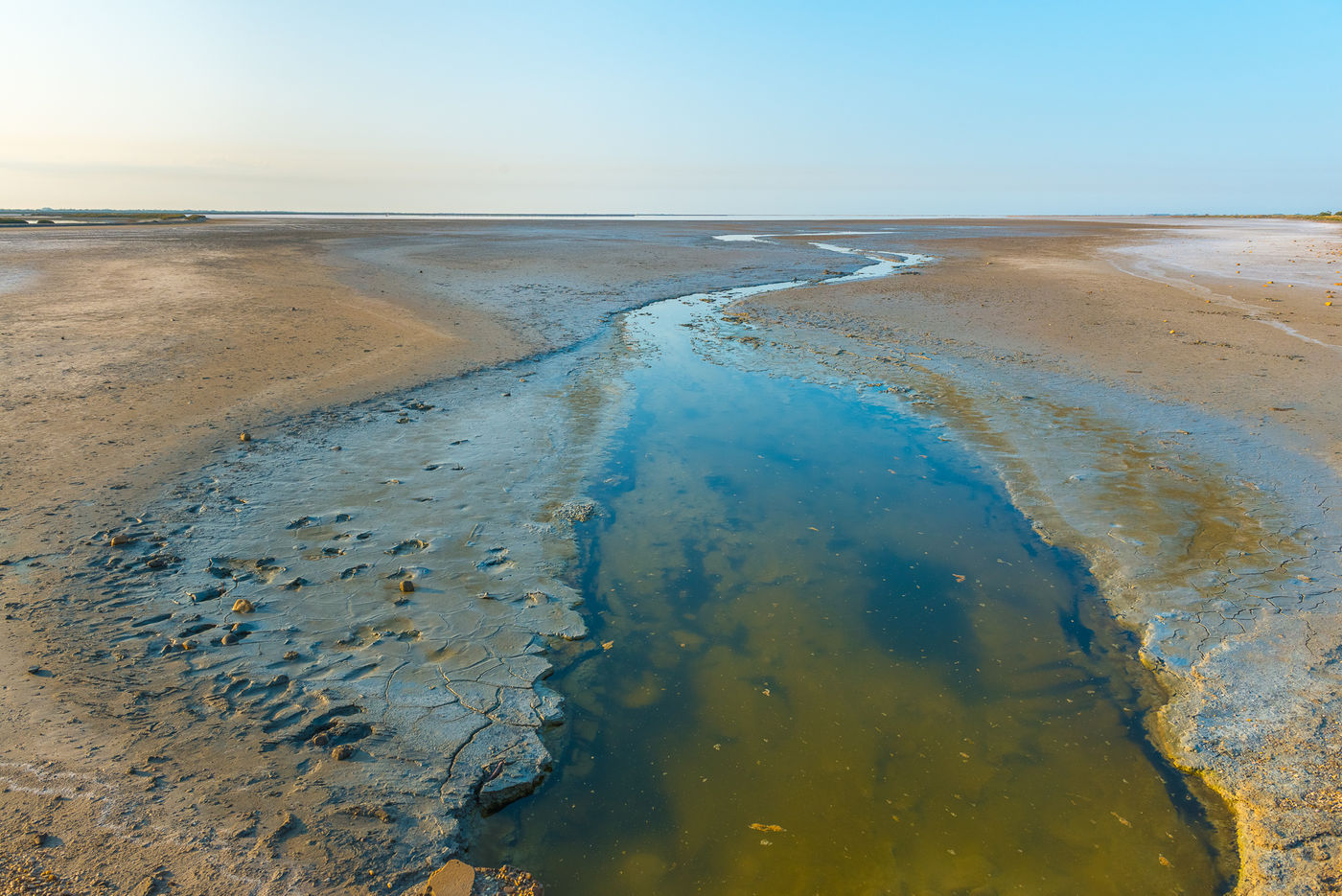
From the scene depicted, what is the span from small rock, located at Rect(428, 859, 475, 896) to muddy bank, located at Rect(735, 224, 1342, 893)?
3.26 metres

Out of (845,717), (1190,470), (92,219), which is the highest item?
(92,219)

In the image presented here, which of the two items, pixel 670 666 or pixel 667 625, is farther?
pixel 667 625

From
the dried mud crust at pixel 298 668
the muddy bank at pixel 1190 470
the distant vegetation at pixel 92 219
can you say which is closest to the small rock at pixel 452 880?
the dried mud crust at pixel 298 668

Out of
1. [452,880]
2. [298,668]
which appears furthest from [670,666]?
[298,668]

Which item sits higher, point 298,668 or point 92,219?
point 92,219

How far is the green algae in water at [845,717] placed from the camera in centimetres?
309

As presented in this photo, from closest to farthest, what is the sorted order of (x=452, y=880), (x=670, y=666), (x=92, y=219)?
1. (x=452, y=880)
2. (x=670, y=666)
3. (x=92, y=219)

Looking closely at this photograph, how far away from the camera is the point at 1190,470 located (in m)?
7.07

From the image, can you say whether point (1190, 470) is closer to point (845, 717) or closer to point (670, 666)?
point (845, 717)

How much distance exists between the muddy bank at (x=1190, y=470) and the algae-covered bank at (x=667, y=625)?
0.04 m

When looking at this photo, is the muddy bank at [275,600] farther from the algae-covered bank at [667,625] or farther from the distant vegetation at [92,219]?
the distant vegetation at [92,219]

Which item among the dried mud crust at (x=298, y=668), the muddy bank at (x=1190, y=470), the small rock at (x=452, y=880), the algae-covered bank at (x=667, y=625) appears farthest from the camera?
the muddy bank at (x=1190, y=470)

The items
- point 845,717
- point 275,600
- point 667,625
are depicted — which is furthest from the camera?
point 667,625

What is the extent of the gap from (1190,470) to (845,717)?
216 inches
